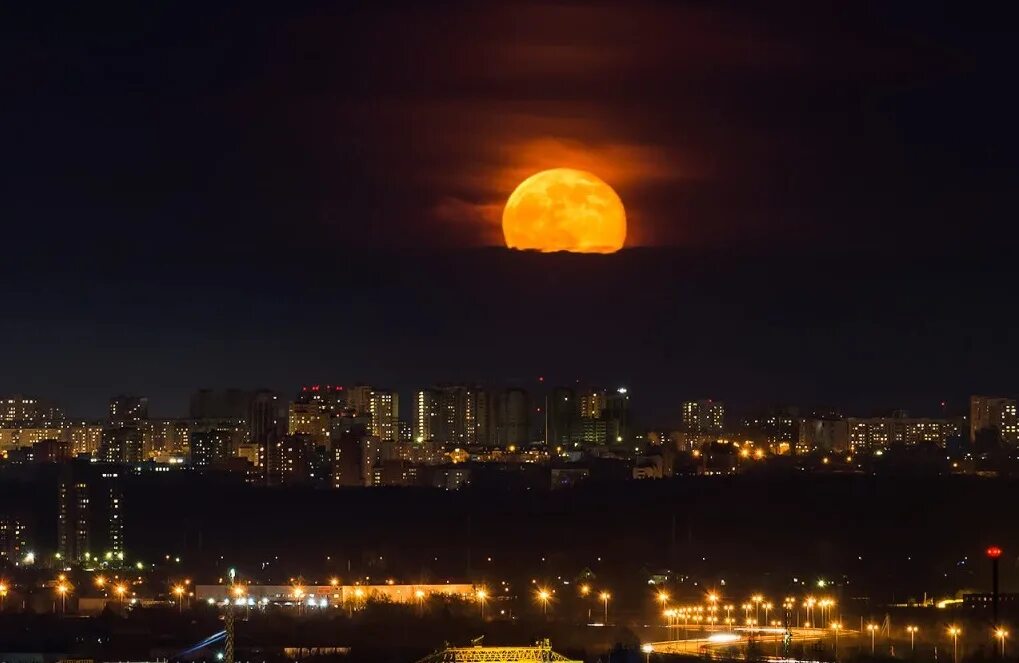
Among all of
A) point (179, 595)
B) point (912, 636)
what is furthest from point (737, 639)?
point (179, 595)

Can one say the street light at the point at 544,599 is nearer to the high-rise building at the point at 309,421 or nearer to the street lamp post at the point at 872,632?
the street lamp post at the point at 872,632

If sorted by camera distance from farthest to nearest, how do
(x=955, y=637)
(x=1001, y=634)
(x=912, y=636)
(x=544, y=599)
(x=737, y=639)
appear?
(x=544, y=599) < (x=737, y=639) < (x=912, y=636) < (x=955, y=637) < (x=1001, y=634)

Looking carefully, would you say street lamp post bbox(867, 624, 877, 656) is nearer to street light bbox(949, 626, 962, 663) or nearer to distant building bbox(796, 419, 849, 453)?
street light bbox(949, 626, 962, 663)

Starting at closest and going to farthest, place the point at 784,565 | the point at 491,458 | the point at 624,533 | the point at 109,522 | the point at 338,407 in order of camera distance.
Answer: the point at 784,565 → the point at 624,533 → the point at 109,522 → the point at 491,458 → the point at 338,407

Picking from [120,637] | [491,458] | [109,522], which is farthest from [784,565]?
[491,458]

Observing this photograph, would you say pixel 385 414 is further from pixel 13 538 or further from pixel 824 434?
pixel 13 538

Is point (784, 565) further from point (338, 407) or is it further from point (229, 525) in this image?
point (338, 407)
